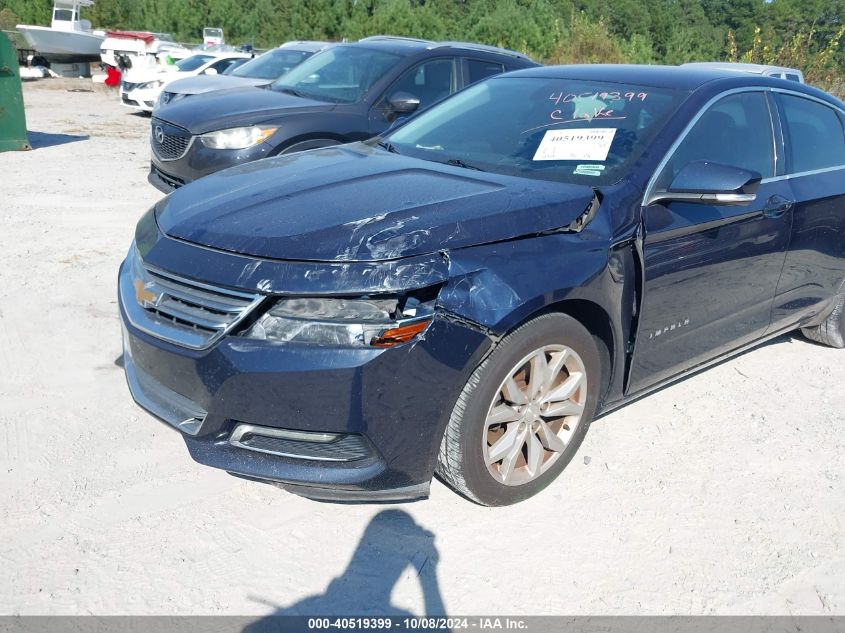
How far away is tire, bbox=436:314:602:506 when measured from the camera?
2764mm

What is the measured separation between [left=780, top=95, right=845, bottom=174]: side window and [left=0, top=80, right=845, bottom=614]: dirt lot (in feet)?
4.11

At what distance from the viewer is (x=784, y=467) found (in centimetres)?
355

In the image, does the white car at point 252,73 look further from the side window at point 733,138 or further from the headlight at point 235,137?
the side window at point 733,138

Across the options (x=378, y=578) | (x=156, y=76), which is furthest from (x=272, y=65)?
A: (x=378, y=578)

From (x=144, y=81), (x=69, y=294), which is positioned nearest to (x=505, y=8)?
(x=144, y=81)

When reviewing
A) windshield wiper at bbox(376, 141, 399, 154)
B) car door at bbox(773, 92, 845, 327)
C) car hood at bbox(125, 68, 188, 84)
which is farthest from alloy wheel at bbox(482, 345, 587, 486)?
car hood at bbox(125, 68, 188, 84)

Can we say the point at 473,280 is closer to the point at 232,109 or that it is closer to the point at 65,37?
the point at 232,109

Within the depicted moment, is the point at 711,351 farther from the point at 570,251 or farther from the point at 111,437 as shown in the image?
the point at 111,437

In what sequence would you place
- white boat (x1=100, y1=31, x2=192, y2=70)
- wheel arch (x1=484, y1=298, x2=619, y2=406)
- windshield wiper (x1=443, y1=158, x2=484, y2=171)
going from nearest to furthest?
1. wheel arch (x1=484, y1=298, x2=619, y2=406)
2. windshield wiper (x1=443, y1=158, x2=484, y2=171)
3. white boat (x1=100, y1=31, x2=192, y2=70)

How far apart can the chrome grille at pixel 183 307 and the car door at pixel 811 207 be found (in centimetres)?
283

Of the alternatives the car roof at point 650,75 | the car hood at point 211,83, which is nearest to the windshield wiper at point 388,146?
the car roof at point 650,75

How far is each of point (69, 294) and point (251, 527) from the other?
2952mm

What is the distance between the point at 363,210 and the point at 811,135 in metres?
2.74

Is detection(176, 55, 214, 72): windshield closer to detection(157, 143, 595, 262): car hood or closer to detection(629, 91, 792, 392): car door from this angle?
detection(157, 143, 595, 262): car hood
